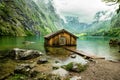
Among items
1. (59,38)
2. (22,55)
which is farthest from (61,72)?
(59,38)

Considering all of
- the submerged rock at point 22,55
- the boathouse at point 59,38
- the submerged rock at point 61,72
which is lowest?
the submerged rock at point 61,72

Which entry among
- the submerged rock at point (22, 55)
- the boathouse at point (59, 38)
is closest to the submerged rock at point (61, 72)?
the submerged rock at point (22, 55)

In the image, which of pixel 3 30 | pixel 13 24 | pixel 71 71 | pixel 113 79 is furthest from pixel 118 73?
pixel 13 24

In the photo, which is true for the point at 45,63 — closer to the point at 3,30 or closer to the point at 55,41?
the point at 55,41

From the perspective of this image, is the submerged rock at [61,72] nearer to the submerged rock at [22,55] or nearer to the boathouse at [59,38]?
the submerged rock at [22,55]

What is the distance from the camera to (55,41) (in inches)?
2047

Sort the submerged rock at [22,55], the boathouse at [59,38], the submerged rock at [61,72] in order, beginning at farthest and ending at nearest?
the boathouse at [59,38], the submerged rock at [22,55], the submerged rock at [61,72]

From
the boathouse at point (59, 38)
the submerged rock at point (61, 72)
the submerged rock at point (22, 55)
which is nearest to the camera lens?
the submerged rock at point (61, 72)

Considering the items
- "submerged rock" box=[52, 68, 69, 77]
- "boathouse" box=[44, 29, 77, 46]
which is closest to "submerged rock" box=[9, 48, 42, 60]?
"submerged rock" box=[52, 68, 69, 77]

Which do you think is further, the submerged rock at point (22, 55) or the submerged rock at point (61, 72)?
the submerged rock at point (22, 55)

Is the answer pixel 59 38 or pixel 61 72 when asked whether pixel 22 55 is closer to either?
pixel 61 72

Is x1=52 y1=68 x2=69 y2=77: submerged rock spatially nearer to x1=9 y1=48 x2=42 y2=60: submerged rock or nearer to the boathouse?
x1=9 y1=48 x2=42 y2=60: submerged rock

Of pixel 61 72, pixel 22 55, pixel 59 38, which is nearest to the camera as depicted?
pixel 61 72

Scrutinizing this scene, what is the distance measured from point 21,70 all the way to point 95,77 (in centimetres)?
739
